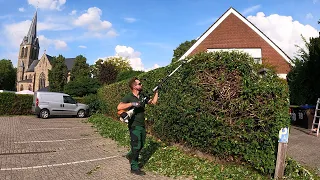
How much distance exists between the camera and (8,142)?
30.3 feet

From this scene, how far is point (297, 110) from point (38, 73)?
9349 cm

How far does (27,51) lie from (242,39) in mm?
104927

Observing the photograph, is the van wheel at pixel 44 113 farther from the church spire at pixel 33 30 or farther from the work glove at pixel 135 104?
the church spire at pixel 33 30

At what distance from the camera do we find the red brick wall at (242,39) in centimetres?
2288

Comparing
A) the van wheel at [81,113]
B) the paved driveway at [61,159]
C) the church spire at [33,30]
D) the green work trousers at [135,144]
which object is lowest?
the van wheel at [81,113]

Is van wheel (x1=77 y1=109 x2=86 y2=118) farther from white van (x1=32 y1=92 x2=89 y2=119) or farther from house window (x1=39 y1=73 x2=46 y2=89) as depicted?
house window (x1=39 y1=73 x2=46 y2=89)

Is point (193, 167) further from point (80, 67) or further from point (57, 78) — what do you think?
point (80, 67)

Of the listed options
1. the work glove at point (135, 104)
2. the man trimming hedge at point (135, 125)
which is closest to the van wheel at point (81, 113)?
the man trimming hedge at point (135, 125)

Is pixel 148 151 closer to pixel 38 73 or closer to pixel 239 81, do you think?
pixel 239 81

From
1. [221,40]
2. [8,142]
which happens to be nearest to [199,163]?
[8,142]

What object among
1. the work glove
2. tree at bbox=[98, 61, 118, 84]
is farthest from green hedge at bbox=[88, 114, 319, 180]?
tree at bbox=[98, 61, 118, 84]

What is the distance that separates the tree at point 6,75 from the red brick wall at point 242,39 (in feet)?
293

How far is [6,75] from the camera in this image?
95000 mm

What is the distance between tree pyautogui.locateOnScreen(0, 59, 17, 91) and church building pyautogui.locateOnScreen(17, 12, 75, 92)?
4415mm
